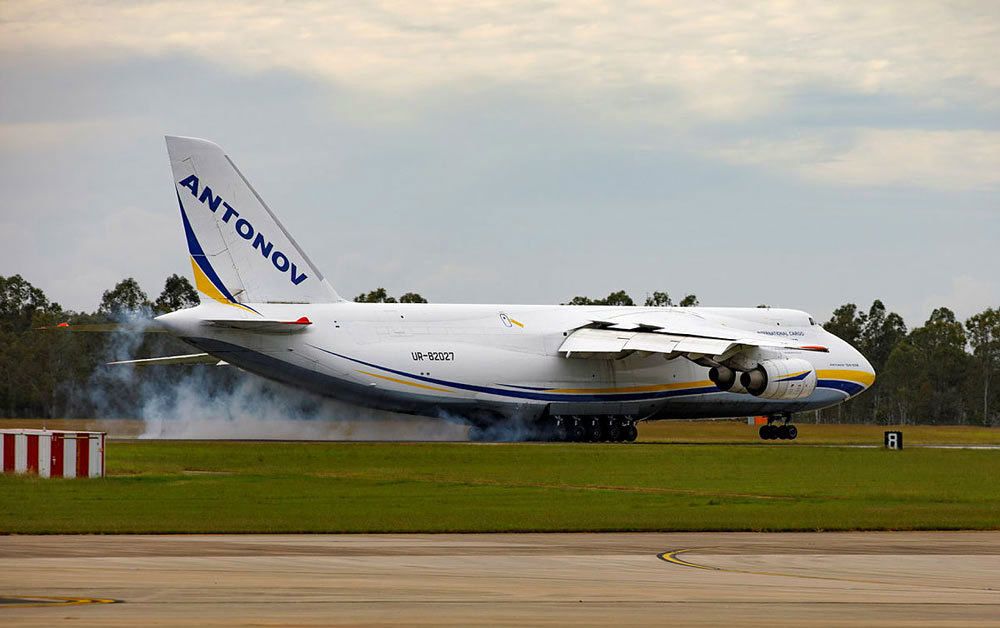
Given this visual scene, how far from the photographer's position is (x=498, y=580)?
586 inches

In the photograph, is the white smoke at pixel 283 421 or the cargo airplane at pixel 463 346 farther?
the white smoke at pixel 283 421

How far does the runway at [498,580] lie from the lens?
1252cm

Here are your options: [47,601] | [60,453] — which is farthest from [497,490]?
[47,601]

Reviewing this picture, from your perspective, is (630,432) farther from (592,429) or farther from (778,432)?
(778,432)

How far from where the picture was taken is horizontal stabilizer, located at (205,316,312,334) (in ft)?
141

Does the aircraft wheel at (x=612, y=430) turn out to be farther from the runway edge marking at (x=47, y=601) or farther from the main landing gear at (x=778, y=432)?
the runway edge marking at (x=47, y=601)

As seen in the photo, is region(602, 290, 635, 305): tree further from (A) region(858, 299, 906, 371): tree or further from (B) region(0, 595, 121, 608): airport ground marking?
(B) region(0, 595, 121, 608): airport ground marking

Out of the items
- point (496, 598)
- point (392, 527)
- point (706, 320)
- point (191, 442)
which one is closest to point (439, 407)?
point (191, 442)

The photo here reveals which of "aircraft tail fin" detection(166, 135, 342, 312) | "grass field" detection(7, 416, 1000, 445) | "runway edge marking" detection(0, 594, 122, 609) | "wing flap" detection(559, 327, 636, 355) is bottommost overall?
"runway edge marking" detection(0, 594, 122, 609)

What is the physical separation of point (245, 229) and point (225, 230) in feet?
2.01

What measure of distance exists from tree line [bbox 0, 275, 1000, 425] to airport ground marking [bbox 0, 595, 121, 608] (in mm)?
32779

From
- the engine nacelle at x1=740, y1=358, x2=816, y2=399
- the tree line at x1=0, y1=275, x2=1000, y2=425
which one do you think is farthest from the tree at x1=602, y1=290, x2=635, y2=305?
the engine nacelle at x1=740, y1=358, x2=816, y2=399

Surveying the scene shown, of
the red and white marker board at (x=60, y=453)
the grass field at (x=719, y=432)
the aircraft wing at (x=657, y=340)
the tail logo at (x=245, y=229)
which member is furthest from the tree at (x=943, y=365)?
the red and white marker board at (x=60, y=453)

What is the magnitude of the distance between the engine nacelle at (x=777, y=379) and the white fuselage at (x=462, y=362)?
3.75ft
